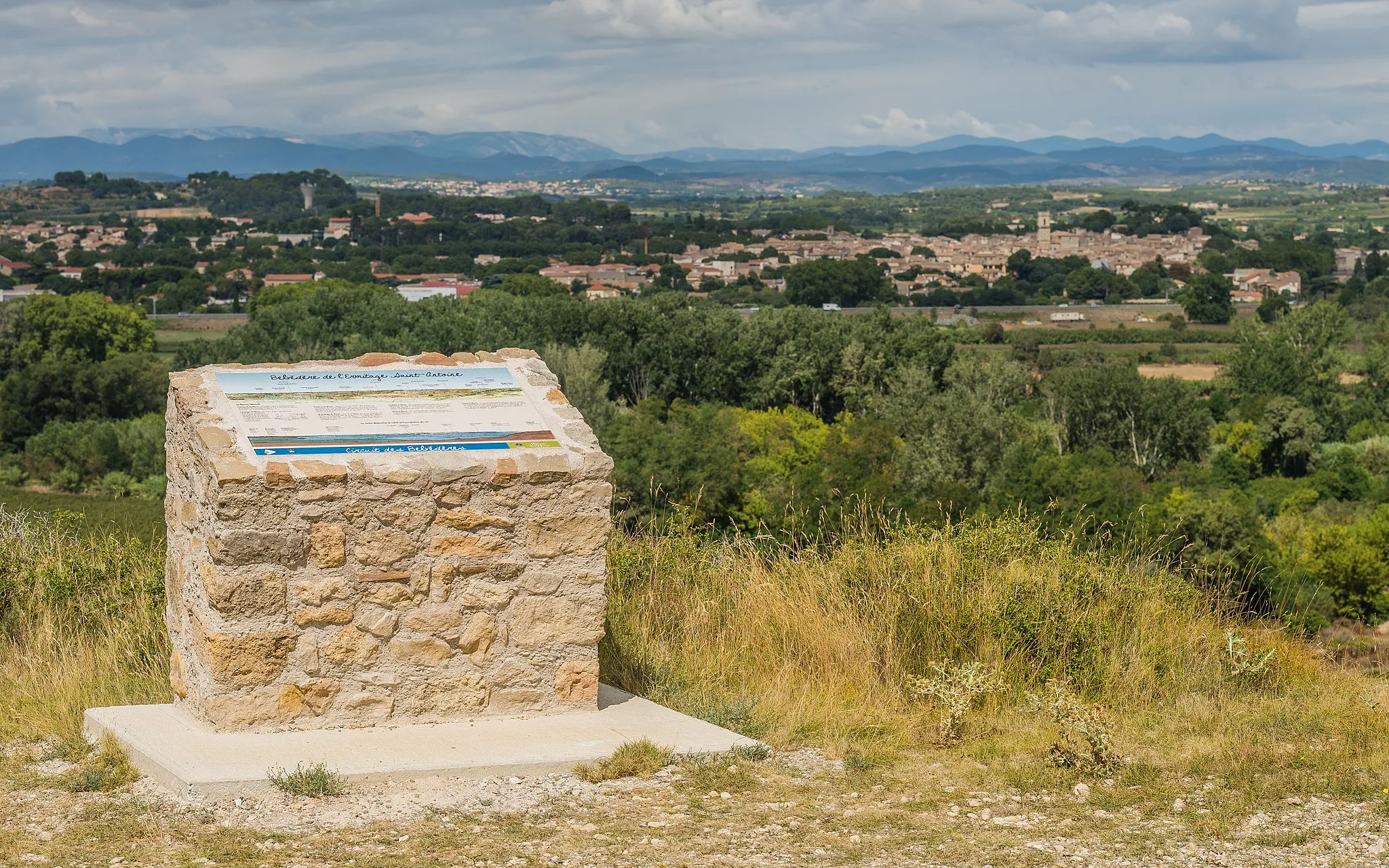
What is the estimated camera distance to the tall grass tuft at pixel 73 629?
5.10m

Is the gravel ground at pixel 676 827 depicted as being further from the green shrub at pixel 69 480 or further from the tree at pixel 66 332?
the tree at pixel 66 332

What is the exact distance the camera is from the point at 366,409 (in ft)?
16.0

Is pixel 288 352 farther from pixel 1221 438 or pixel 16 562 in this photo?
pixel 16 562

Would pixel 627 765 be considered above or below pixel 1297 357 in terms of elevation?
above

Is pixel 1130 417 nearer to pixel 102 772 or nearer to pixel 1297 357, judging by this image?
pixel 1297 357

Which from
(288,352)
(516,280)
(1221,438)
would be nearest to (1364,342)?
(1221,438)

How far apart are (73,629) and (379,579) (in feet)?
7.00

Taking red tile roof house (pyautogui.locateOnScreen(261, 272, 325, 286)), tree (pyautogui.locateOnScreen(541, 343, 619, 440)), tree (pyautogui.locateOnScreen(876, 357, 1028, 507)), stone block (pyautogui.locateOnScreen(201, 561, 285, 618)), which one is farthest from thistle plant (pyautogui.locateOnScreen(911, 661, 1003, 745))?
red tile roof house (pyautogui.locateOnScreen(261, 272, 325, 286))

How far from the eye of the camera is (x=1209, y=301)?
84062 mm

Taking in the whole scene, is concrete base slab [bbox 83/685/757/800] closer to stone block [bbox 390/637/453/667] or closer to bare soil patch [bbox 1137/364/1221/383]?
stone block [bbox 390/637/453/667]

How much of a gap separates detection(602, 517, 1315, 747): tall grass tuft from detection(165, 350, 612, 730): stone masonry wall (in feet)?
2.45

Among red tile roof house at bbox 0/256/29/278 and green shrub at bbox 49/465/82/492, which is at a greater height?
red tile roof house at bbox 0/256/29/278

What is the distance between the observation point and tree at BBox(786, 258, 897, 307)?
90062 millimetres

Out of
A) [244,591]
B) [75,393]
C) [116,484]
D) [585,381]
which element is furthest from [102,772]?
[75,393]
